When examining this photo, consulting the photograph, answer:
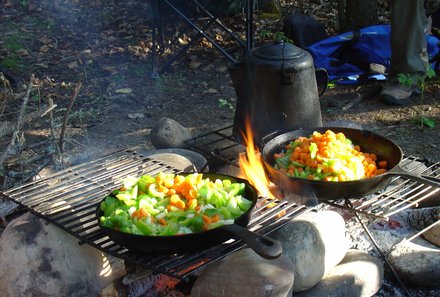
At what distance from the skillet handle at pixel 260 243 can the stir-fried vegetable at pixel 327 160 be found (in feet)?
2.49

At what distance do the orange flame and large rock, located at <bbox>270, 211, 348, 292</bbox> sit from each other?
1.23 ft

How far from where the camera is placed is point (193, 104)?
6797mm

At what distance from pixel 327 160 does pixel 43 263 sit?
1.60 meters

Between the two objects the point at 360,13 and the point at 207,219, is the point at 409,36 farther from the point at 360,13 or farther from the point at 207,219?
the point at 207,219

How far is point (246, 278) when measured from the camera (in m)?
2.59

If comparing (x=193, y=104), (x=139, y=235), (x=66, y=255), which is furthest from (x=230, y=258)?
(x=193, y=104)

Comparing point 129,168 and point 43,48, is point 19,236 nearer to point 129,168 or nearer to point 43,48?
point 129,168

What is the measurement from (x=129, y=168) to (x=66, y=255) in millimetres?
788

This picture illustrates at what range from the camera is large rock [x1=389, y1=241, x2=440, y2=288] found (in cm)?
320

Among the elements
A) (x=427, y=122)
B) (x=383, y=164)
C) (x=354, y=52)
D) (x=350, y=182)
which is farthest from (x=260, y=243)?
(x=354, y=52)

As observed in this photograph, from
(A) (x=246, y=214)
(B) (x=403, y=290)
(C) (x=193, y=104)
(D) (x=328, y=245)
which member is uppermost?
(A) (x=246, y=214)

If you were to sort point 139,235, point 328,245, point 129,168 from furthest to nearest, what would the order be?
point 129,168
point 328,245
point 139,235

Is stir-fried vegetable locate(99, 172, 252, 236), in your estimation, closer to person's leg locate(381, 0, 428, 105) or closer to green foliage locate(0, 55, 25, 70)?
person's leg locate(381, 0, 428, 105)

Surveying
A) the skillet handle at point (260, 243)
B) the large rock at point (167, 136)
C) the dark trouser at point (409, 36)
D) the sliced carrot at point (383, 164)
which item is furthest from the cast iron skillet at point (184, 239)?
the dark trouser at point (409, 36)
